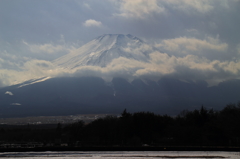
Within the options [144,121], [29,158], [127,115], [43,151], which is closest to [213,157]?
[29,158]

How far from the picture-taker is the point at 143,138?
246 ft

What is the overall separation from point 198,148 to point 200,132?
13860mm

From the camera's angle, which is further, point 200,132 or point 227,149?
point 200,132

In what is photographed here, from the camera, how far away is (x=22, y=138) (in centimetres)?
9500

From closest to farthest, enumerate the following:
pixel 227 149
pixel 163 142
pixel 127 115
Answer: pixel 227 149
pixel 163 142
pixel 127 115

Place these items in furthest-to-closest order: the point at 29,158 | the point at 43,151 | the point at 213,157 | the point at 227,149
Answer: the point at 43,151 < the point at 227,149 < the point at 29,158 < the point at 213,157

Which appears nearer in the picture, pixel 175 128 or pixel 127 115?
pixel 175 128

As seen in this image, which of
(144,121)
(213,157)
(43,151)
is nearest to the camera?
(213,157)

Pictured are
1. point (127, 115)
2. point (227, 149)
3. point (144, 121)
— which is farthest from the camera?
point (127, 115)

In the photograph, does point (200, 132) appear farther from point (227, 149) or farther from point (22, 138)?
point (22, 138)

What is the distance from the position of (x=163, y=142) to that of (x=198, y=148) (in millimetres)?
12944

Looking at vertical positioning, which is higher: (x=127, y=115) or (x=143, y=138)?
(x=127, y=115)

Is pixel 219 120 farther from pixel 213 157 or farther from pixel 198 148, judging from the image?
pixel 213 157

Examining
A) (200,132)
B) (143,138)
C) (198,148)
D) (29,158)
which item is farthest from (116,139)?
(29,158)
